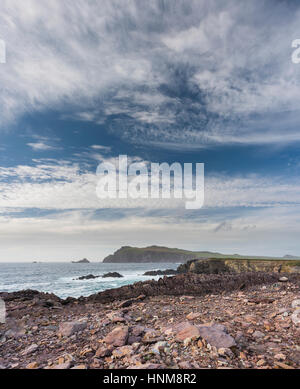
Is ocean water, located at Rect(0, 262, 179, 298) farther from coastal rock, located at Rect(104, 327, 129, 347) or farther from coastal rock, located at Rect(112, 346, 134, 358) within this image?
coastal rock, located at Rect(112, 346, 134, 358)

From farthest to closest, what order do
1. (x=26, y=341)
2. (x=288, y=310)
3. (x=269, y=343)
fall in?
(x=288, y=310), (x=26, y=341), (x=269, y=343)

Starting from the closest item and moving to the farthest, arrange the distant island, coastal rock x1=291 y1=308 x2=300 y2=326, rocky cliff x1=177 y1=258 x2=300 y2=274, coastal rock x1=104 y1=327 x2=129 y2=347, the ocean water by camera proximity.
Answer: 1. coastal rock x1=104 y1=327 x2=129 y2=347
2. coastal rock x1=291 y1=308 x2=300 y2=326
3. the ocean water
4. rocky cliff x1=177 y1=258 x2=300 y2=274
5. the distant island

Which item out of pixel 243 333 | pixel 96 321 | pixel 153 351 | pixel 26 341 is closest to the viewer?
pixel 153 351

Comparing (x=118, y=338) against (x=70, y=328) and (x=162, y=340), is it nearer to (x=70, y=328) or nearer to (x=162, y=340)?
(x=162, y=340)

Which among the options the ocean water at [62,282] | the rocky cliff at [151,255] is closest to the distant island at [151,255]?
the rocky cliff at [151,255]

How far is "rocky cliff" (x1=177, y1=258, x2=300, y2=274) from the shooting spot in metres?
26.9

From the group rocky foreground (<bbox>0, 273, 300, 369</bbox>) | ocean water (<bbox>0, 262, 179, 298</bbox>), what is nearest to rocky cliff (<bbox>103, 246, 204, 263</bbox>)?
ocean water (<bbox>0, 262, 179, 298</bbox>)

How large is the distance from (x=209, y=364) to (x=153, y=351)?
1055mm

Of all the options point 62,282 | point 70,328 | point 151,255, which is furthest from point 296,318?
point 151,255

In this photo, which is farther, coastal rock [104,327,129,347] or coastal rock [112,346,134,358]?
coastal rock [104,327,129,347]

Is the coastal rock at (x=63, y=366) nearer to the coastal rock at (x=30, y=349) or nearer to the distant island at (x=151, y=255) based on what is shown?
the coastal rock at (x=30, y=349)
